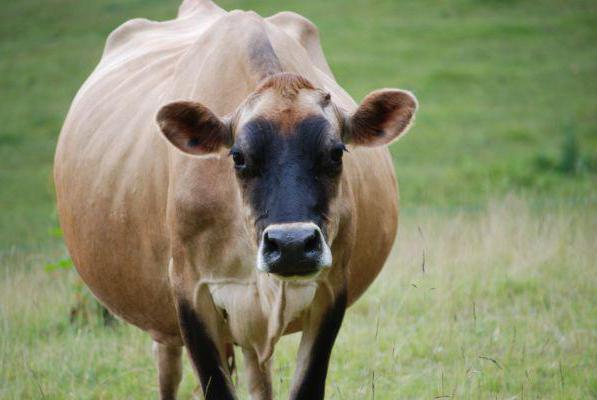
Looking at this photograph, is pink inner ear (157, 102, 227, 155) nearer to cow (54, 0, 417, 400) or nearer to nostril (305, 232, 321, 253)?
cow (54, 0, 417, 400)

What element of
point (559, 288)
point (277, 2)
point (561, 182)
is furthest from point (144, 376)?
point (277, 2)

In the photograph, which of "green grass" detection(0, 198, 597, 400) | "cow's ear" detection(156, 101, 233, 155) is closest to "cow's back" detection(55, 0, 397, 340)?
"cow's ear" detection(156, 101, 233, 155)

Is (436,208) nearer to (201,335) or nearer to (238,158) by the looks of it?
(201,335)

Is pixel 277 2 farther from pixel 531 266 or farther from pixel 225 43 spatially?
pixel 225 43

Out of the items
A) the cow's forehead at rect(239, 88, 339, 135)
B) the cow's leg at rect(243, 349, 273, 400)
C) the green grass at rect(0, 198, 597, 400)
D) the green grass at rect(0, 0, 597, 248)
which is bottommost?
the green grass at rect(0, 0, 597, 248)

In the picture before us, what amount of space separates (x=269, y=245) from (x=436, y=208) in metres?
9.73

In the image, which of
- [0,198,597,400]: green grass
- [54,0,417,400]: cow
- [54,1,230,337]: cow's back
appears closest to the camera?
[54,0,417,400]: cow

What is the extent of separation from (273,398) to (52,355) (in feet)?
5.76

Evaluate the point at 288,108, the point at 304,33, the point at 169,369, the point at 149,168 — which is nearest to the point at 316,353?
the point at 288,108

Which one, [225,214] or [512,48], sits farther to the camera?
[512,48]

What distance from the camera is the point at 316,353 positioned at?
445 cm

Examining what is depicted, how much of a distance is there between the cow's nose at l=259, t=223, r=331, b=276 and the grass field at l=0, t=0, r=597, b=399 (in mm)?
2029

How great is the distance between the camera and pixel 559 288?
7.68 metres

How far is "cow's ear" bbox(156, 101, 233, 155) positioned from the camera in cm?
420
